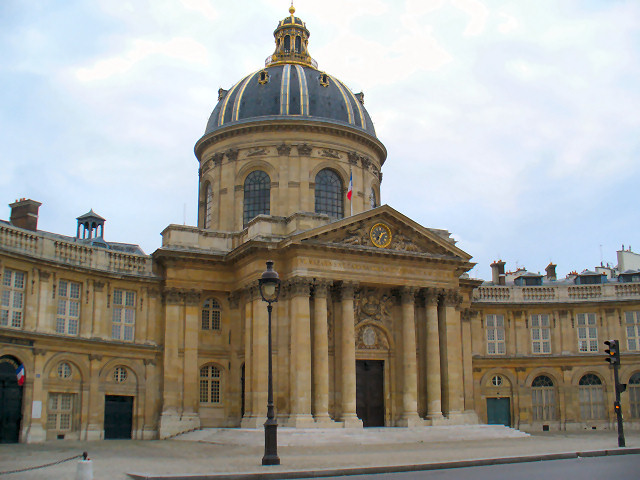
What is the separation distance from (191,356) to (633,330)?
1070 inches

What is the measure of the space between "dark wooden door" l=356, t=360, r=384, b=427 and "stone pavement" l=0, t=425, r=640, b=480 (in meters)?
3.27

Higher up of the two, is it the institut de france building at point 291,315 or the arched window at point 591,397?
the institut de france building at point 291,315

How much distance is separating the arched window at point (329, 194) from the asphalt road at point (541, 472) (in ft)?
80.8

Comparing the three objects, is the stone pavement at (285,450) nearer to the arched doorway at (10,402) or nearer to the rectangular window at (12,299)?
the arched doorway at (10,402)

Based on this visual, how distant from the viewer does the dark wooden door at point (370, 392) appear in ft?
130

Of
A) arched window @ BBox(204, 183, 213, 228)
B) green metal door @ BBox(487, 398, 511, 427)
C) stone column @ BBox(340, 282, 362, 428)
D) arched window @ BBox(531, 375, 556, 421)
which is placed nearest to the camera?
stone column @ BBox(340, 282, 362, 428)

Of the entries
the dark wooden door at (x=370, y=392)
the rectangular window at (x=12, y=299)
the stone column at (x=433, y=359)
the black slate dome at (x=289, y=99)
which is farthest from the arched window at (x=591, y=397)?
the rectangular window at (x=12, y=299)

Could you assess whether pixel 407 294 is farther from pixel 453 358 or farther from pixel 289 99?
pixel 289 99

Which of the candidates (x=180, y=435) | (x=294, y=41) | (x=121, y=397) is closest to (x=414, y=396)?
(x=180, y=435)

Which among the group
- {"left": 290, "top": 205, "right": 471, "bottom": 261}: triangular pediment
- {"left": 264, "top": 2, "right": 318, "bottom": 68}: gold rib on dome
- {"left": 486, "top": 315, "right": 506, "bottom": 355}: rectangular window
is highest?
{"left": 264, "top": 2, "right": 318, "bottom": 68}: gold rib on dome

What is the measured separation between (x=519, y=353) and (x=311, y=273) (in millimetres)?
17565

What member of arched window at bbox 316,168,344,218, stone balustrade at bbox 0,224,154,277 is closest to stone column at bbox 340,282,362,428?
arched window at bbox 316,168,344,218

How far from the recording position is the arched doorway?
33.2 m

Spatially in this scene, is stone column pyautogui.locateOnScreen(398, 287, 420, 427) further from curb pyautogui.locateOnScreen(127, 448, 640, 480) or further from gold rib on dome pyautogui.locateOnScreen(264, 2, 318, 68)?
gold rib on dome pyautogui.locateOnScreen(264, 2, 318, 68)
